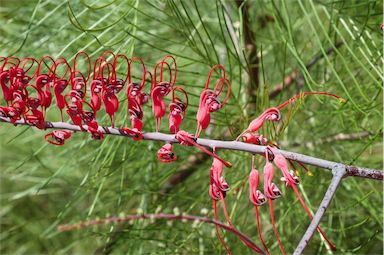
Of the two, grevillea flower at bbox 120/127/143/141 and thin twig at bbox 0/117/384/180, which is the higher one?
thin twig at bbox 0/117/384/180

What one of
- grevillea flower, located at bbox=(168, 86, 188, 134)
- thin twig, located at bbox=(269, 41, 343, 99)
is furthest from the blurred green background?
grevillea flower, located at bbox=(168, 86, 188, 134)

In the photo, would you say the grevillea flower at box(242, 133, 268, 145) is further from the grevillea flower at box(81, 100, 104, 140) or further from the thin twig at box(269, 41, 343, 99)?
the thin twig at box(269, 41, 343, 99)

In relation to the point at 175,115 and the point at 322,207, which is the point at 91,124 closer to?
the point at 175,115

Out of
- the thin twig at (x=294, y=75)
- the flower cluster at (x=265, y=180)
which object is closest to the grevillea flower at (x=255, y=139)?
the flower cluster at (x=265, y=180)


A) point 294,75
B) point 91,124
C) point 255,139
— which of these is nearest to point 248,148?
point 255,139

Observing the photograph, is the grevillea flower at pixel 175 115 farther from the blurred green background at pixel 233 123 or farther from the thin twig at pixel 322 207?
the blurred green background at pixel 233 123

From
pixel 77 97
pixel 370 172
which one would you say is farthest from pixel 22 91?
pixel 370 172

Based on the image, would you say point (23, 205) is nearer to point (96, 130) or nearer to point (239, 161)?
point (239, 161)

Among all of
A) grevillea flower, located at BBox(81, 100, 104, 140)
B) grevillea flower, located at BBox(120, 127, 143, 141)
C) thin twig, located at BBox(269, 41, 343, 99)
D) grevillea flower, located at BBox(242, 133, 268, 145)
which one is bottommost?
grevillea flower, located at BBox(81, 100, 104, 140)

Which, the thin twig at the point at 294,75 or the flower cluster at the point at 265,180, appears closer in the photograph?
→ the flower cluster at the point at 265,180
